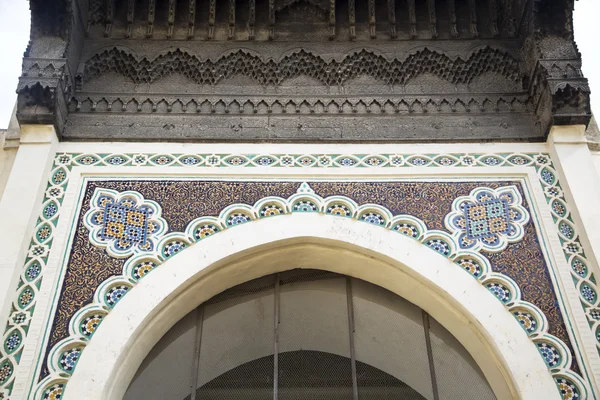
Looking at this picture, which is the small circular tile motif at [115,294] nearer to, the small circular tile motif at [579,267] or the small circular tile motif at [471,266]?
the small circular tile motif at [471,266]

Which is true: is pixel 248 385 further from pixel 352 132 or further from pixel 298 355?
pixel 352 132

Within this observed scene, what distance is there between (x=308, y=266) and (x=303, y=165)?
642 millimetres

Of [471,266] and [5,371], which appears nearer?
[5,371]

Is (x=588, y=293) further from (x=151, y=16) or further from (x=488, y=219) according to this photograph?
(x=151, y=16)

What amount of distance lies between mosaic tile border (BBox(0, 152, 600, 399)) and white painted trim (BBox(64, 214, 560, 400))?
1.52 feet

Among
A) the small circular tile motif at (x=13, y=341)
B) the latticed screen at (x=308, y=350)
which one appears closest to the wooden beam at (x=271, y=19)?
the latticed screen at (x=308, y=350)

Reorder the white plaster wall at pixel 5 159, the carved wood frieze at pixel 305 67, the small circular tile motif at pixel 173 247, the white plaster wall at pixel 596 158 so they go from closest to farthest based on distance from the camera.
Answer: the small circular tile motif at pixel 173 247
the white plaster wall at pixel 5 159
the white plaster wall at pixel 596 158
the carved wood frieze at pixel 305 67

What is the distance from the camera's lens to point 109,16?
5.96m

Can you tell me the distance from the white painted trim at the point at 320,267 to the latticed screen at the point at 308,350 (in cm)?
9

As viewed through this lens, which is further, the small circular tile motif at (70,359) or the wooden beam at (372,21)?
the wooden beam at (372,21)

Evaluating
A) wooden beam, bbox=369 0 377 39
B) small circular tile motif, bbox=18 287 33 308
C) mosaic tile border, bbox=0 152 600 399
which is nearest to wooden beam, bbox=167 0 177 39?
mosaic tile border, bbox=0 152 600 399

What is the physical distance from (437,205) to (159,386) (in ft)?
6.36

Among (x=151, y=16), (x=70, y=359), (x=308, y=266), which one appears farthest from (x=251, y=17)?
(x=70, y=359)

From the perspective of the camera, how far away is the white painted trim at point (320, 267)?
4402 millimetres
